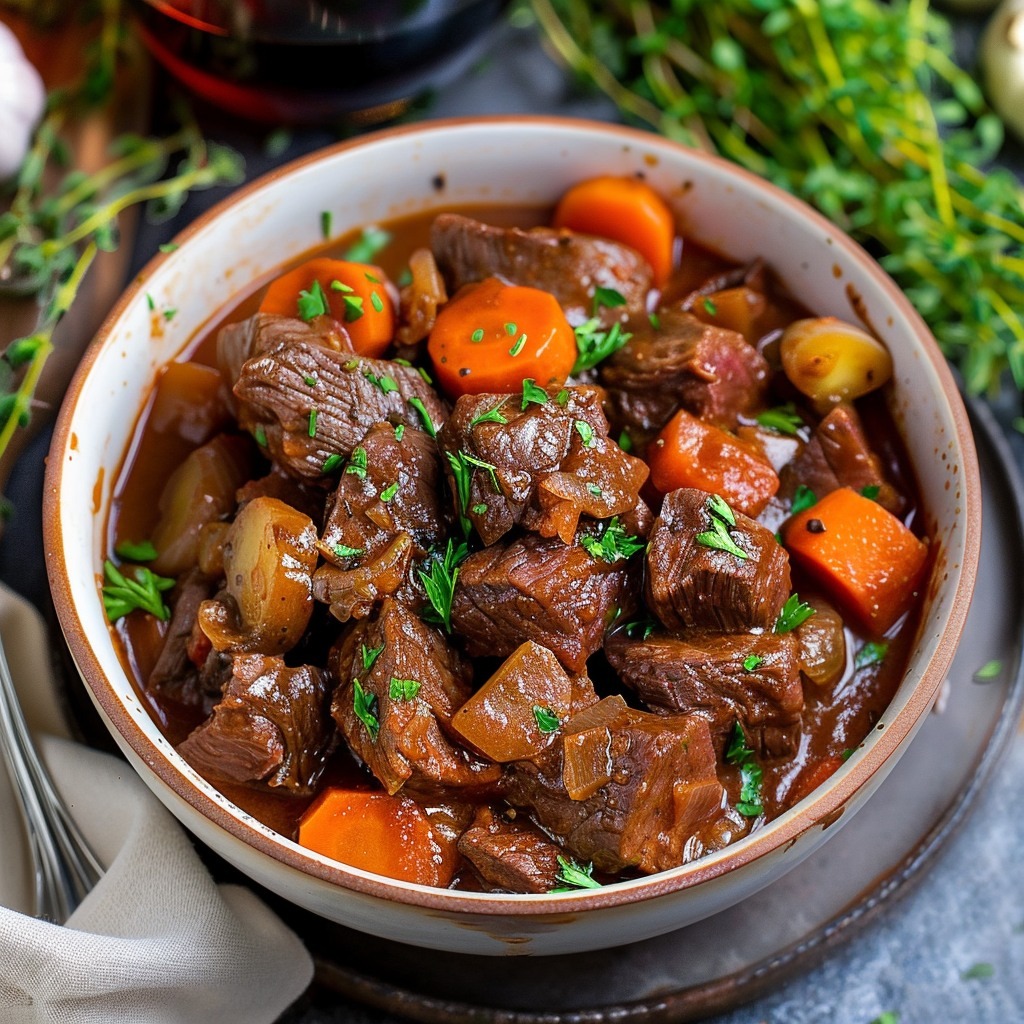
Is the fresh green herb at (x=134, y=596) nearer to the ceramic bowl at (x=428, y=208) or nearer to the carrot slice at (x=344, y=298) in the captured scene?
the ceramic bowl at (x=428, y=208)

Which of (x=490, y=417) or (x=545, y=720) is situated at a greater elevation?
(x=490, y=417)

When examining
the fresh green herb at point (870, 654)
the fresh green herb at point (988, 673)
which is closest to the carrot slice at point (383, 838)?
the fresh green herb at point (870, 654)

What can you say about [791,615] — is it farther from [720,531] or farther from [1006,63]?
[1006,63]

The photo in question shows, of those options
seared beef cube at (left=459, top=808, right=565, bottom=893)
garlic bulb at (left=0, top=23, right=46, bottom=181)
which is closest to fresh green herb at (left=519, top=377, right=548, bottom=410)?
seared beef cube at (left=459, top=808, right=565, bottom=893)

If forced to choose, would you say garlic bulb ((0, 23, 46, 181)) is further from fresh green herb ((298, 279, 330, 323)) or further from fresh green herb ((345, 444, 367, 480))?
fresh green herb ((345, 444, 367, 480))

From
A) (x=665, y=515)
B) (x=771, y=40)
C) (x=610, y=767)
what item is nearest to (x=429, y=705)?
(x=610, y=767)

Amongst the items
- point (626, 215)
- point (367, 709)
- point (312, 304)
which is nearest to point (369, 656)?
point (367, 709)
